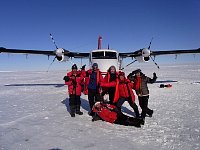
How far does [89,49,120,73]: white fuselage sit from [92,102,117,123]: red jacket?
5152mm

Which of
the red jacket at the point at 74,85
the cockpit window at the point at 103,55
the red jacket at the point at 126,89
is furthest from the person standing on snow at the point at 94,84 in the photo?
the cockpit window at the point at 103,55

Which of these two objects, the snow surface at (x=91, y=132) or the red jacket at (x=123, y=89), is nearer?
the snow surface at (x=91, y=132)

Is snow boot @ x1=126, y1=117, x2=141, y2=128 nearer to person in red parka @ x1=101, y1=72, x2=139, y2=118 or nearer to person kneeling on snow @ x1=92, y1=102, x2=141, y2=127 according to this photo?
person kneeling on snow @ x1=92, y1=102, x2=141, y2=127

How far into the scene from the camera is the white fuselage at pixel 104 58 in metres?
12.3

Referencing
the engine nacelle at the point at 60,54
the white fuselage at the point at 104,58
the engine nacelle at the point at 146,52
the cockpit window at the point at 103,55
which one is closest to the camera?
the white fuselage at the point at 104,58

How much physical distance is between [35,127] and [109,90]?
2.82 metres

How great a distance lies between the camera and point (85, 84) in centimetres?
798

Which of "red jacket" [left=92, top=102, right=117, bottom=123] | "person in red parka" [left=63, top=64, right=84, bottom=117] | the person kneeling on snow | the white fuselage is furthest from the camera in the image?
the white fuselage

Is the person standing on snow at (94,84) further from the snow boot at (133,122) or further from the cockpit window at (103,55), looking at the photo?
the cockpit window at (103,55)

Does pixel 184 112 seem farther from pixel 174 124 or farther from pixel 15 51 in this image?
pixel 15 51

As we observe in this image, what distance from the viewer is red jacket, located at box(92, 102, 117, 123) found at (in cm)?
666

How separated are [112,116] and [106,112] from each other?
0.27m

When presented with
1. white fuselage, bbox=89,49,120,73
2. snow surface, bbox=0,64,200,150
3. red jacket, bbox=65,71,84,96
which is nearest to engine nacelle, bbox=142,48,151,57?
white fuselage, bbox=89,49,120,73

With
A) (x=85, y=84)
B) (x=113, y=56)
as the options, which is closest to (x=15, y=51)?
(x=113, y=56)
